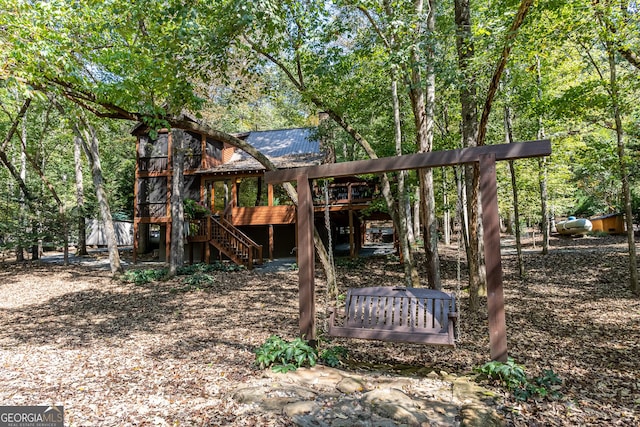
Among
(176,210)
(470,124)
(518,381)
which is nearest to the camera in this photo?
(518,381)

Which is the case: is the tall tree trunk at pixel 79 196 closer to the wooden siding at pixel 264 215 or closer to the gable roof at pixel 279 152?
the gable roof at pixel 279 152

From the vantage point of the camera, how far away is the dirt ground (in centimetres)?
341

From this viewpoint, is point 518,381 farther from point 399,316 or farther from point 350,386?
point 350,386

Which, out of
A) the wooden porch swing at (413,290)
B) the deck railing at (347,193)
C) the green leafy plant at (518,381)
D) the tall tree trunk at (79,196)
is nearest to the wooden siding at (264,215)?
the deck railing at (347,193)

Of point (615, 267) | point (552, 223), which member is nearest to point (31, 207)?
point (615, 267)

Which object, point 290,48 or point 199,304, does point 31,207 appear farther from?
point 290,48

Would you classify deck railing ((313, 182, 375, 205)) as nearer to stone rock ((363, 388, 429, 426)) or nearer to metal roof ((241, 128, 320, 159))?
metal roof ((241, 128, 320, 159))

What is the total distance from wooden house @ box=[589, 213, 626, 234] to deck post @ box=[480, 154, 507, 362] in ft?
61.5

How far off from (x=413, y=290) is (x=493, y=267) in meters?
1.17

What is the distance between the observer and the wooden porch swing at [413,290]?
409 cm

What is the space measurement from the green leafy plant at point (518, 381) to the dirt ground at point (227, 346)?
9 cm

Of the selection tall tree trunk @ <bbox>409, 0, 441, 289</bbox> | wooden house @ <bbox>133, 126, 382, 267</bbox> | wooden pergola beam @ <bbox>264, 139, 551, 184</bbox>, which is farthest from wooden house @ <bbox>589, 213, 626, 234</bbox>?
wooden pergola beam @ <bbox>264, 139, 551, 184</bbox>

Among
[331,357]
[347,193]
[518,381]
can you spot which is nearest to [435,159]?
[518,381]

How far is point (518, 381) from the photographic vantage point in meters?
3.78
